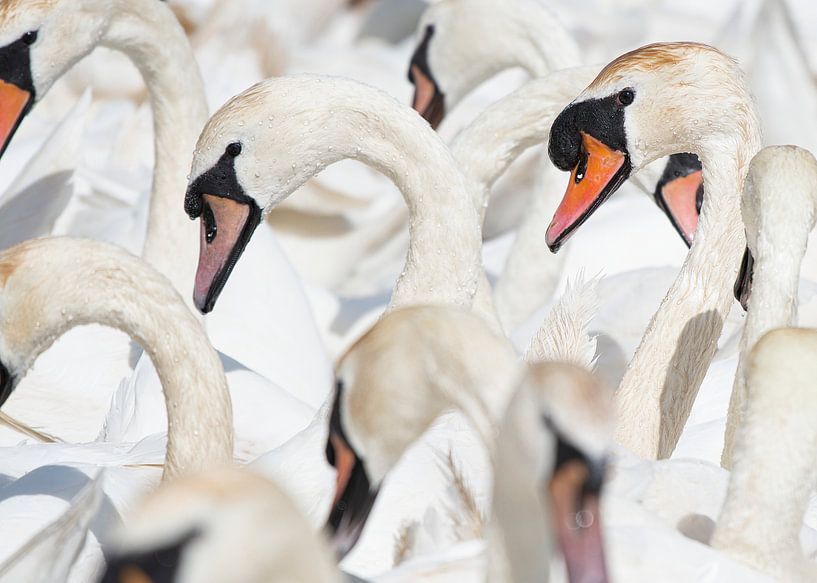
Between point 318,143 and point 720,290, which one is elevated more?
point 318,143

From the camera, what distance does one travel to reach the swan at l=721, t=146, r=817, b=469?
11.4ft

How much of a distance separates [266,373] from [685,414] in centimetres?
138

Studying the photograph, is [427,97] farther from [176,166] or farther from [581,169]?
[581,169]

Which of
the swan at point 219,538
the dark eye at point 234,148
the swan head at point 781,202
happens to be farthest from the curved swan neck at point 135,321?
the swan at point 219,538

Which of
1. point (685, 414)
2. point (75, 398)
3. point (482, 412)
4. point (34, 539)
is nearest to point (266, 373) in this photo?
point (75, 398)

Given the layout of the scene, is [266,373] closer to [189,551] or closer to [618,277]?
[618,277]

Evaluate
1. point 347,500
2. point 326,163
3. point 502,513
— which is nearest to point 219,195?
point 326,163

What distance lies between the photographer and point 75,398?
15.7ft

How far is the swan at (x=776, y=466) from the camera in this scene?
9.34 ft

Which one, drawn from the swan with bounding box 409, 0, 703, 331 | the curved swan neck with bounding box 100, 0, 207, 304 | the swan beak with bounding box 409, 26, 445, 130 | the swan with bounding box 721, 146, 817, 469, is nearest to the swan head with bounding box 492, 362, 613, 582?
the swan with bounding box 721, 146, 817, 469

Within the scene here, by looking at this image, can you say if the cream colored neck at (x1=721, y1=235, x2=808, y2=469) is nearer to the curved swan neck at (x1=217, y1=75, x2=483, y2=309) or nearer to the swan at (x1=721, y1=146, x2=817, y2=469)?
the swan at (x1=721, y1=146, x2=817, y2=469)

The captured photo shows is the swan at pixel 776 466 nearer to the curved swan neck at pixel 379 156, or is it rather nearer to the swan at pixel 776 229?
the swan at pixel 776 229

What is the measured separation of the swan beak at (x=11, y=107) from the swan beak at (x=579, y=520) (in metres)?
2.80

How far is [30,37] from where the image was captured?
15.1 feet
